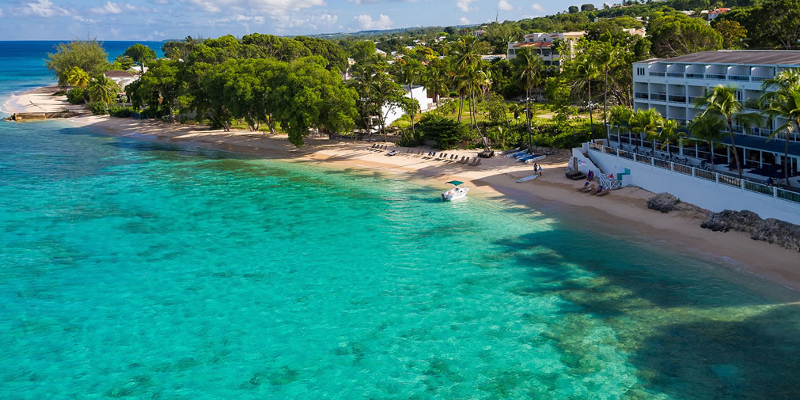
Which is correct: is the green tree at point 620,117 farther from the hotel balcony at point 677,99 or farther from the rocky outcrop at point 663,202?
the rocky outcrop at point 663,202

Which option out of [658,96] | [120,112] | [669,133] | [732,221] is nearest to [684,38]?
[658,96]

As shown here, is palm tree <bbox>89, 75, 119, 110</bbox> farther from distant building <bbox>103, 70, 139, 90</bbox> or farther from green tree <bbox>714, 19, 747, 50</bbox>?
green tree <bbox>714, 19, 747, 50</bbox>

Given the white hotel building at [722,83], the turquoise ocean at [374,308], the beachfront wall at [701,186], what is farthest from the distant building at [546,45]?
the turquoise ocean at [374,308]

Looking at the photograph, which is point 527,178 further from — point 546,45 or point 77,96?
point 77,96

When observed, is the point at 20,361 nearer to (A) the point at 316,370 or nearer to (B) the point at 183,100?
(A) the point at 316,370

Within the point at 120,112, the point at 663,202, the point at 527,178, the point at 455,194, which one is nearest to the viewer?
the point at 663,202
